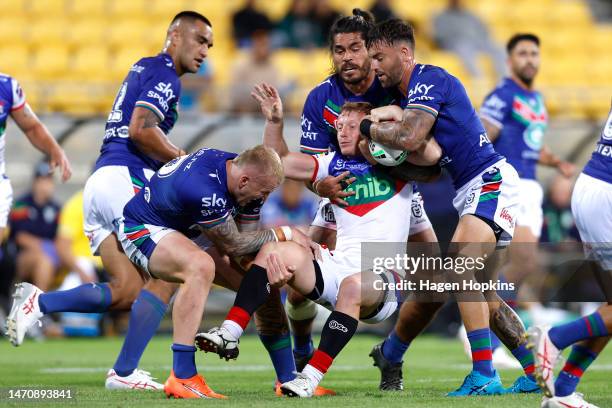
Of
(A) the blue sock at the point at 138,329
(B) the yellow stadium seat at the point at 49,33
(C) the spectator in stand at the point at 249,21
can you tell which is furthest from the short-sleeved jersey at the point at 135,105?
(B) the yellow stadium seat at the point at 49,33

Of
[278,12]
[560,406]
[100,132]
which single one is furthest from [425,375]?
[278,12]

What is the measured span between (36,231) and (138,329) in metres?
6.67

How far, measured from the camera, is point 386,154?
A: 6715 mm

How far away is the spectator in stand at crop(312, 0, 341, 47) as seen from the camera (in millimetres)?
16531

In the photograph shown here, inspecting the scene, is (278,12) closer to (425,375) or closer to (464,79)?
(464,79)

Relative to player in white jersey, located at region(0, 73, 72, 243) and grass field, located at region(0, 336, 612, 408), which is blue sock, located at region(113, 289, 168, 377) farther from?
player in white jersey, located at region(0, 73, 72, 243)

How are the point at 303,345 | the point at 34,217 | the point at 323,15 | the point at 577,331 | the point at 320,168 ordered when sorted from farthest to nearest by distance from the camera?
the point at 323,15
the point at 34,217
the point at 303,345
the point at 320,168
the point at 577,331

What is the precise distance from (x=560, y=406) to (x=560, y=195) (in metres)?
7.91

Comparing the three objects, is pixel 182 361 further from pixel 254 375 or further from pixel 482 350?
pixel 254 375

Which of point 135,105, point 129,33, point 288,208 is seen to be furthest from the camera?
point 129,33

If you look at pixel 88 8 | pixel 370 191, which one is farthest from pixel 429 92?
pixel 88 8

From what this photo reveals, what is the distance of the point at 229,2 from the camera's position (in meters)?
18.5

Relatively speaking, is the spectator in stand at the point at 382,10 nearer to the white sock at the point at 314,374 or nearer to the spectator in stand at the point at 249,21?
the spectator in stand at the point at 249,21

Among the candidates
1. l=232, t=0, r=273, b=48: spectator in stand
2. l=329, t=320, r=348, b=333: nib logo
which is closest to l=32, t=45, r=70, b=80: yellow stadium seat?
l=232, t=0, r=273, b=48: spectator in stand
